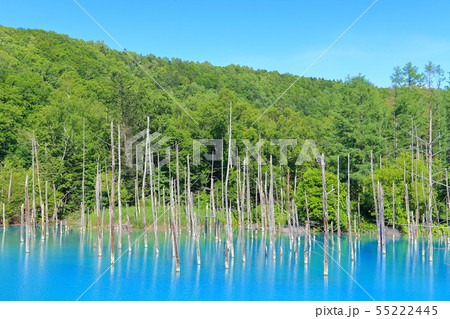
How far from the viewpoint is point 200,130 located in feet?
169

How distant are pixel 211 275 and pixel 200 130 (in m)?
32.4

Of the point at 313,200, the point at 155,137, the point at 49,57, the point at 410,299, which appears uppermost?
the point at 49,57

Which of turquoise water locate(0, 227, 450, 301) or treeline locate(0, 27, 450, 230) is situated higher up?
treeline locate(0, 27, 450, 230)

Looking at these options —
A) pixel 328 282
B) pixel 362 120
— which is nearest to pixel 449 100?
pixel 362 120

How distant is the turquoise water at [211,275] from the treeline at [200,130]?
33.1ft

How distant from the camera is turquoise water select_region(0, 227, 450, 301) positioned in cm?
1708

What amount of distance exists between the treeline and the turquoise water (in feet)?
33.1

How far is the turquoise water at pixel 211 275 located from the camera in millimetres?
17078

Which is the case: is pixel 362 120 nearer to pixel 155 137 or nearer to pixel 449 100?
pixel 449 100

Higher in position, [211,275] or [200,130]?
[200,130]

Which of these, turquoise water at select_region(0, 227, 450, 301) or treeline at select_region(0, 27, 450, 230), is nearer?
turquoise water at select_region(0, 227, 450, 301)

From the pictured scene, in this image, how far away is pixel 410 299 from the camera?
16.7m
